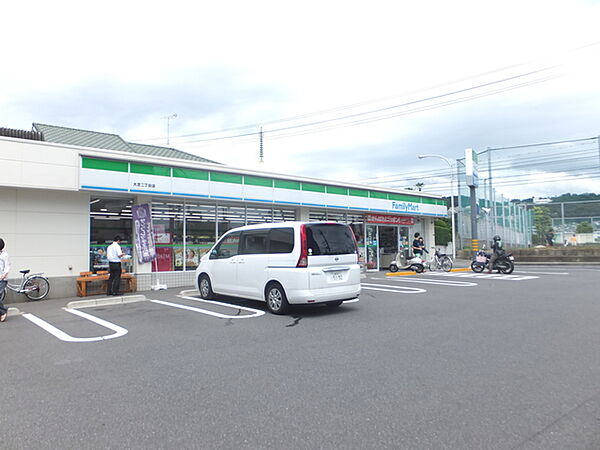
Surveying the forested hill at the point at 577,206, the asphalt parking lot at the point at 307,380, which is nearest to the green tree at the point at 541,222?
the forested hill at the point at 577,206

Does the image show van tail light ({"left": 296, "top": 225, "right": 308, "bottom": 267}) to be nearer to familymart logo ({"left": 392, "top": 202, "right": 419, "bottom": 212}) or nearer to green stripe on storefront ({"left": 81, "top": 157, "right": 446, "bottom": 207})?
green stripe on storefront ({"left": 81, "top": 157, "right": 446, "bottom": 207})

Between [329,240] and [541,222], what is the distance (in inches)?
999

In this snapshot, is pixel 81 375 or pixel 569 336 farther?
pixel 569 336

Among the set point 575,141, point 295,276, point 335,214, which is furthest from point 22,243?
point 575,141

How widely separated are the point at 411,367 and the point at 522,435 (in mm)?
1745

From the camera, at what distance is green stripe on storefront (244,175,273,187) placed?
15356 millimetres

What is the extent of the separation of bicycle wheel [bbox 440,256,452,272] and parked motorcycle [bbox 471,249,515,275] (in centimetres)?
134

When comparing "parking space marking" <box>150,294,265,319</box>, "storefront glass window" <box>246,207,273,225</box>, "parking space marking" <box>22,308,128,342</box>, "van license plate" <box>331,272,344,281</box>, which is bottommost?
"parking space marking" <box>22,308,128,342</box>

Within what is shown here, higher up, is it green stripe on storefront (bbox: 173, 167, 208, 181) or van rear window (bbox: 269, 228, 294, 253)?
green stripe on storefront (bbox: 173, 167, 208, 181)

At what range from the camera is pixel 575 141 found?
82.0 feet

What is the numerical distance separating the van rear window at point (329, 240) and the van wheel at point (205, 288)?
11.7 feet

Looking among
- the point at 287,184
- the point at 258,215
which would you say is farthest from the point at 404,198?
the point at 258,215

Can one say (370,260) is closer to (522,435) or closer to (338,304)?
(338,304)

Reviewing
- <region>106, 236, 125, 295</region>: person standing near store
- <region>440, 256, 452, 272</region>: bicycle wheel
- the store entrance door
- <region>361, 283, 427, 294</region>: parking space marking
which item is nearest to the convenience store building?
<region>106, 236, 125, 295</region>: person standing near store
